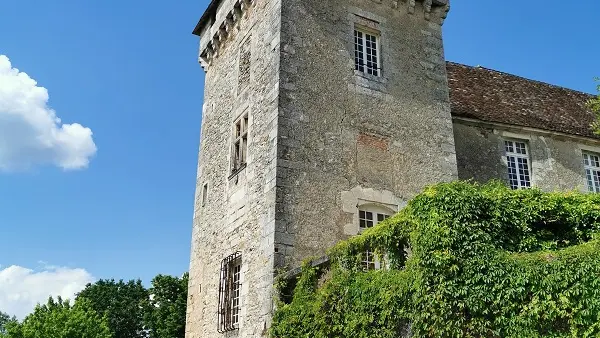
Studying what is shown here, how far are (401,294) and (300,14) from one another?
6826 mm

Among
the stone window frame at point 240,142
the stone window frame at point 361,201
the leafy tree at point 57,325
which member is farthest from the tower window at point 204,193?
the leafy tree at point 57,325

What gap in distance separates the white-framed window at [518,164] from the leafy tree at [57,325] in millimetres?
15647

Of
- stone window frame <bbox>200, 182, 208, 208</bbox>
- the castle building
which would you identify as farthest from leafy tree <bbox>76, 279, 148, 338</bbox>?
the castle building

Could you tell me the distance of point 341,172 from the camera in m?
11.1

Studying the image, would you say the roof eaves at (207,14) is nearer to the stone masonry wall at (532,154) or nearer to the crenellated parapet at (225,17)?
the crenellated parapet at (225,17)

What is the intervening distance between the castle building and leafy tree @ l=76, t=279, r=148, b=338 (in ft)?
94.7

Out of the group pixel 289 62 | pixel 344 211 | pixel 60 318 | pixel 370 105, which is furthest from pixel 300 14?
pixel 60 318

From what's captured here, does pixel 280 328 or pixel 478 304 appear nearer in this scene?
pixel 478 304

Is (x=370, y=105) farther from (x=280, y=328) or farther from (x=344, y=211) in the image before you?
(x=280, y=328)

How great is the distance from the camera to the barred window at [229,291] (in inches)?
450

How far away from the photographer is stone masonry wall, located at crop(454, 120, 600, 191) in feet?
45.4

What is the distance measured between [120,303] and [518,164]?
3351cm

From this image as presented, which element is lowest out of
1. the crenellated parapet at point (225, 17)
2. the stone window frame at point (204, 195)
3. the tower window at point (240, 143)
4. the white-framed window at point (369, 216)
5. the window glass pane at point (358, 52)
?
the white-framed window at point (369, 216)

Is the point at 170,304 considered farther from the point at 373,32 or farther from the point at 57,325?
the point at 373,32
